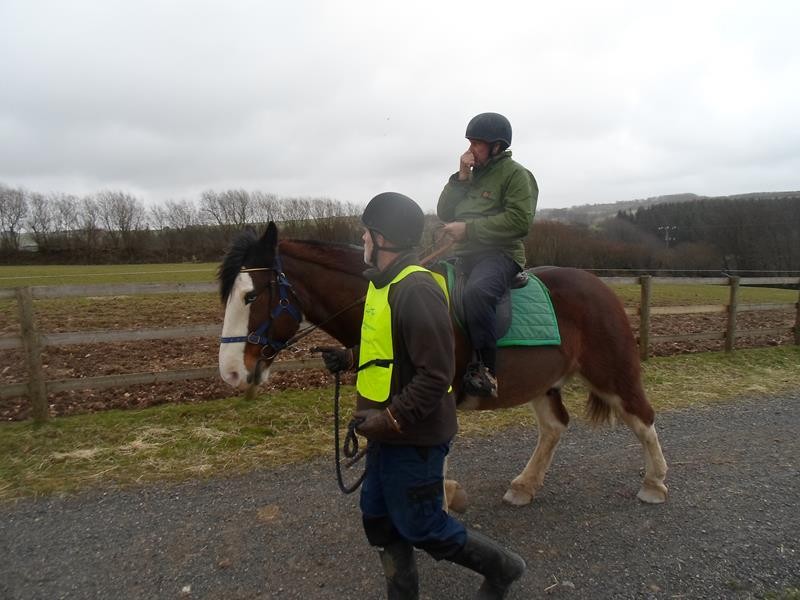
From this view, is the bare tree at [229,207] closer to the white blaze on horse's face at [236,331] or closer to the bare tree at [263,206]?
the bare tree at [263,206]

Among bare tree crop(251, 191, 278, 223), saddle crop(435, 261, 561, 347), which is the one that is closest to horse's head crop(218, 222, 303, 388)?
saddle crop(435, 261, 561, 347)

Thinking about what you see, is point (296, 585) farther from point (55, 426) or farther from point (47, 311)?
point (47, 311)

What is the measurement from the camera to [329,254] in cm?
326

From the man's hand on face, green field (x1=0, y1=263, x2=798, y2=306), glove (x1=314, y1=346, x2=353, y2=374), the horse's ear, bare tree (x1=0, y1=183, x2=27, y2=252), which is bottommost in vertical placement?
green field (x1=0, y1=263, x2=798, y2=306)

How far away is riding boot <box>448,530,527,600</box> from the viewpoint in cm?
213

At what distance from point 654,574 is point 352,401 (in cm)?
400

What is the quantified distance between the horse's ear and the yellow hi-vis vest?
4.26ft

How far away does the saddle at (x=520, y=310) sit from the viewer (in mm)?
3017

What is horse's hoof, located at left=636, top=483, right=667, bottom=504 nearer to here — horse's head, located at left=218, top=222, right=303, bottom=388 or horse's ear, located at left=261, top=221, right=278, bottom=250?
horse's head, located at left=218, top=222, right=303, bottom=388

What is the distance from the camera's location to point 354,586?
2.69 metres

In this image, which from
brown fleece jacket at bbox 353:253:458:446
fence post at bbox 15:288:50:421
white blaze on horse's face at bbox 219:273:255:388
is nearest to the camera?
brown fleece jacket at bbox 353:253:458:446

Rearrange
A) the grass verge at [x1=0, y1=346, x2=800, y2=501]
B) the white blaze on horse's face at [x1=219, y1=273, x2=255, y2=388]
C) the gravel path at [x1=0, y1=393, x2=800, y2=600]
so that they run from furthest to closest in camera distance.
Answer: the grass verge at [x1=0, y1=346, x2=800, y2=501] < the white blaze on horse's face at [x1=219, y1=273, x2=255, y2=388] < the gravel path at [x1=0, y1=393, x2=800, y2=600]

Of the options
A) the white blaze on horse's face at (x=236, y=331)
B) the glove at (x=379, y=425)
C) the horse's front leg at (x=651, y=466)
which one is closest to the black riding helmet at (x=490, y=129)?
the white blaze on horse's face at (x=236, y=331)

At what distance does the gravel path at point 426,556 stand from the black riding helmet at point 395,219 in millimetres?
2060
